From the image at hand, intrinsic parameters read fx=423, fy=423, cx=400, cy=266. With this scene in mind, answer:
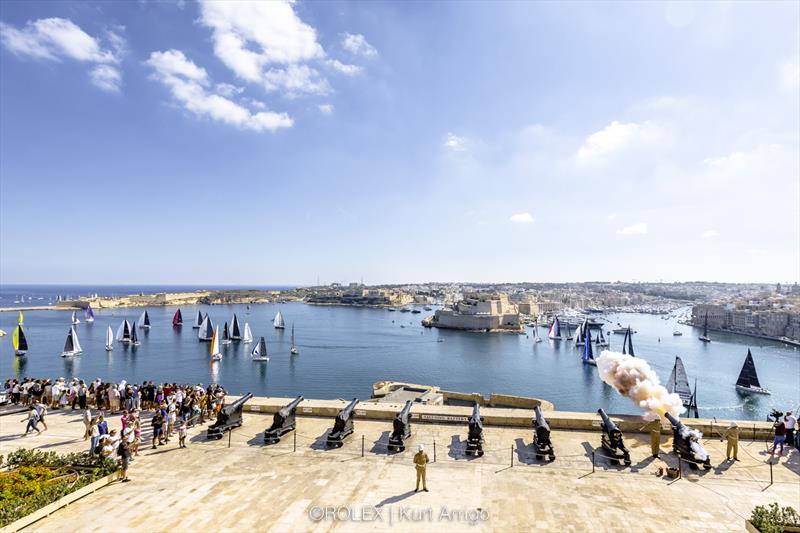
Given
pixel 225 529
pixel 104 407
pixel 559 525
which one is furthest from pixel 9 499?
pixel 559 525

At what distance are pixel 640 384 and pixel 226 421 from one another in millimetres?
13555

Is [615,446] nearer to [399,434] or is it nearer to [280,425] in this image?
[399,434]

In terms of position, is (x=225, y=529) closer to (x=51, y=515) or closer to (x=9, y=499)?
(x=51, y=515)

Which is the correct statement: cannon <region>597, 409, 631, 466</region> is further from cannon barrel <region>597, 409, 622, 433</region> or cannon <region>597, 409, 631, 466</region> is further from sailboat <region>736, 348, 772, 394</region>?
sailboat <region>736, 348, 772, 394</region>

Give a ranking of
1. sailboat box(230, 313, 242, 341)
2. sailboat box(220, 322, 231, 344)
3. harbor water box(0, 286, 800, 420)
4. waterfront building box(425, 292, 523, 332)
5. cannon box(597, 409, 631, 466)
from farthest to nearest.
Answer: waterfront building box(425, 292, 523, 332)
sailboat box(230, 313, 242, 341)
sailboat box(220, 322, 231, 344)
harbor water box(0, 286, 800, 420)
cannon box(597, 409, 631, 466)

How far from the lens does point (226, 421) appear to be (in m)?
12.8

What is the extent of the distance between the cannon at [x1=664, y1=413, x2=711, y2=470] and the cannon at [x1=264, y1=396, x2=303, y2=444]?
1080 cm

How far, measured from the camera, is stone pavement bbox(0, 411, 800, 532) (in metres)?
7.96

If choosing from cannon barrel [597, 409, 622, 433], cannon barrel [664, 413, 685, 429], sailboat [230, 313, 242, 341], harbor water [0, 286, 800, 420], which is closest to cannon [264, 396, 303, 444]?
cannon barrel [597, 409, 622, 433]

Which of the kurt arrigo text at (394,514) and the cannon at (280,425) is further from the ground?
the cannon at (280,425)

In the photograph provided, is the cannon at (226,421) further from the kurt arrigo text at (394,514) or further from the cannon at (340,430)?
the kurt arrigo text at (394,514)

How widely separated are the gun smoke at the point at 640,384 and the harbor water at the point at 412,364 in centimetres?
2784

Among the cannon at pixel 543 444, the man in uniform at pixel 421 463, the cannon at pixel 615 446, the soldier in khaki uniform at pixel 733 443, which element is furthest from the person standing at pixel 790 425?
the man in uniform at pixel 421 463

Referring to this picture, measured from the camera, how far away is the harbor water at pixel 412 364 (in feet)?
156
